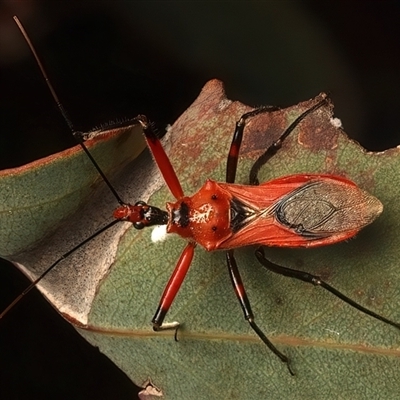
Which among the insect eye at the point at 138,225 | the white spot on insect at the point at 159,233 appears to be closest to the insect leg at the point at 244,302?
the white spot on insect at the point at 159,233

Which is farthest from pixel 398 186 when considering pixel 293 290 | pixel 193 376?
pixel 193 376

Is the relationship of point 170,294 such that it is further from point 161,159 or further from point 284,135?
point 284,135

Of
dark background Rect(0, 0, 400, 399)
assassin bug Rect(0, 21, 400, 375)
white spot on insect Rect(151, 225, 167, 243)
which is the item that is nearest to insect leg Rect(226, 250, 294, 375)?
assassin bug Rect(0, 21, 400, 375)

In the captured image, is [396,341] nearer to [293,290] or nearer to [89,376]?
[293,290]

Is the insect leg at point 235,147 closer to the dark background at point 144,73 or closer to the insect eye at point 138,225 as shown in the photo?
the insect eye at point 138,225

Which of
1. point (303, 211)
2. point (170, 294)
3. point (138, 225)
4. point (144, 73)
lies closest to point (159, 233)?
point (138, 225)

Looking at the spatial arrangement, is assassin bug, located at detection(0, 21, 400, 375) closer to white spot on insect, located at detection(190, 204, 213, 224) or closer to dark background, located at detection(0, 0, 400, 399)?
white spot on insect, located at detection(190, 204, 213, 224)
